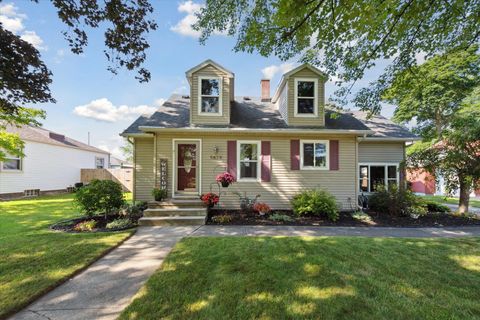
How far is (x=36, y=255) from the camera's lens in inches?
161

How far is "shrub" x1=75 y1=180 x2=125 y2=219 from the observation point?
6.55 m

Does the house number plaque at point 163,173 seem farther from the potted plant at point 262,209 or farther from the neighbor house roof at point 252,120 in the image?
the potted plant at point 262,209

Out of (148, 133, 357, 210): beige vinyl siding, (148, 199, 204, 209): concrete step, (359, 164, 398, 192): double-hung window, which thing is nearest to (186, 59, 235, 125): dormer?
(148, 133, 357, 210): beige vinyl siding

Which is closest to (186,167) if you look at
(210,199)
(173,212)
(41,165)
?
(210,199)

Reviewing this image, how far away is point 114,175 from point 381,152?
59.9 ft

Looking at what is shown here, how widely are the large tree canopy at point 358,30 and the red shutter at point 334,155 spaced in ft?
6.86

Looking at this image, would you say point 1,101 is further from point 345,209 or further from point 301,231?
point 345,209

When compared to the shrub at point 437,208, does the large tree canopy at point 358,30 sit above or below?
above

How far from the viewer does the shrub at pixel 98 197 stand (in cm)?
655

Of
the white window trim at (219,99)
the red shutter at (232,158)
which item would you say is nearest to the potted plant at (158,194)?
the red shutter at (232,158)

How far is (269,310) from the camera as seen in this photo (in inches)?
99.7

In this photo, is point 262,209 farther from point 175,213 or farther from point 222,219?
point 175,213

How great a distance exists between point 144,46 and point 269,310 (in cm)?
499

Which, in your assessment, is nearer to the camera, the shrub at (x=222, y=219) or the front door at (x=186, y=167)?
the shrub at (x=222, y=219)
